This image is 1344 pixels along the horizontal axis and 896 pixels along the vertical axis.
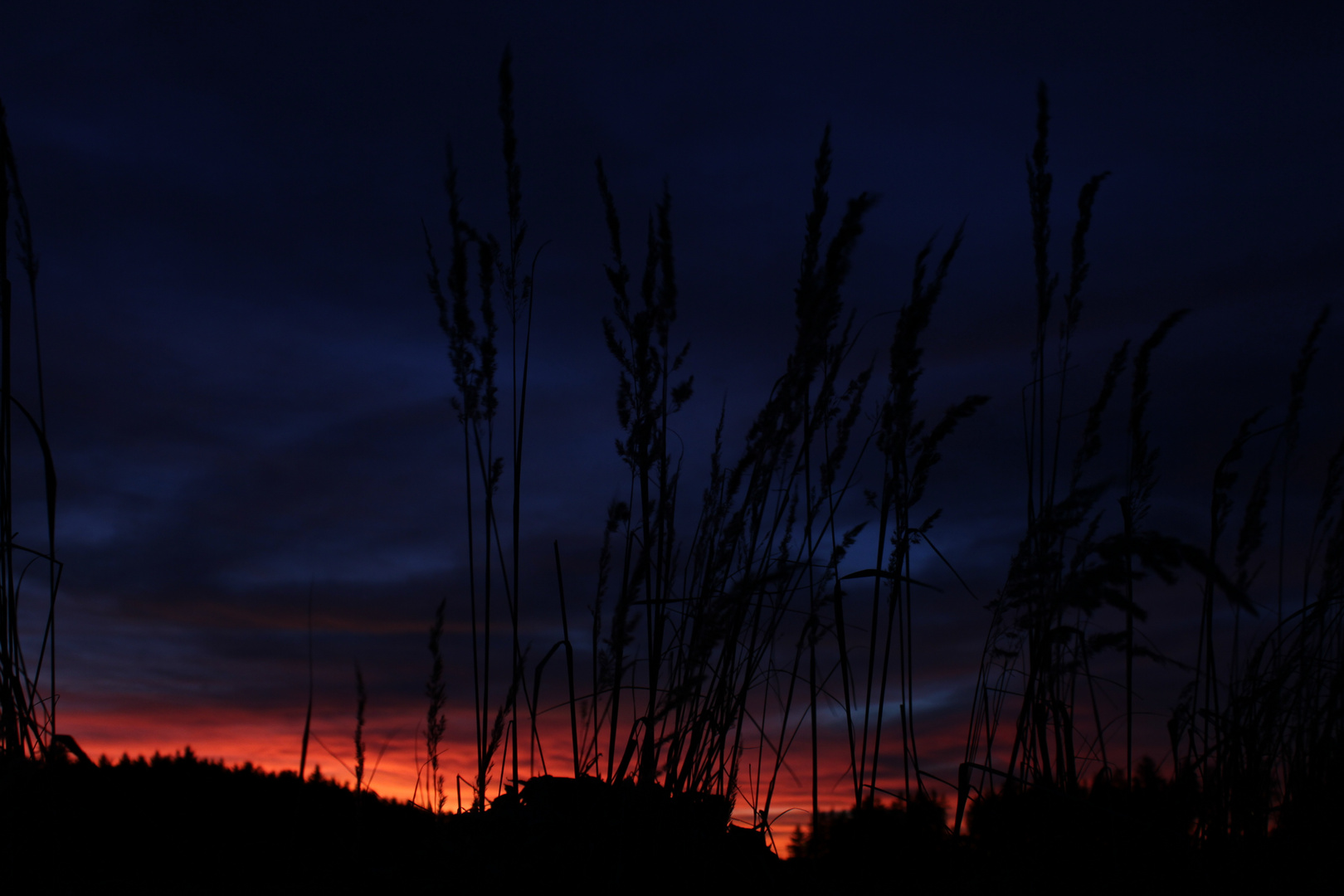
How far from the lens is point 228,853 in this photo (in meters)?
2.89

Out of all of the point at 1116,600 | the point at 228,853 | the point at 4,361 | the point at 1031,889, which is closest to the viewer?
the point at 1116,600

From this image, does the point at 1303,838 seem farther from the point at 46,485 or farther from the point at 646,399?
the point at 46,485

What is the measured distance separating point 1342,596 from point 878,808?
1.70 meters

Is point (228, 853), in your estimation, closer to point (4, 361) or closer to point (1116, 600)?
point (4, 361)

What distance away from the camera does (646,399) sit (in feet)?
6.45

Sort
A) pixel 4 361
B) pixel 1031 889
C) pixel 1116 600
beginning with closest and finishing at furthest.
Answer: pixel 1116 600
pixel 1031 889
pixel 4 361

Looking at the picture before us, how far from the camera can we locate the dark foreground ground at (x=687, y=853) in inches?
75.8

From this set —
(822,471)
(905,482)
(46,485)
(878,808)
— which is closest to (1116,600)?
(905,482)

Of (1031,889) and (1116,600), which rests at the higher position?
(1116,600)

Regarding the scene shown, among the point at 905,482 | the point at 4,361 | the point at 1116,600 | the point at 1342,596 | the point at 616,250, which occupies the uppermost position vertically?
the point at 616,250

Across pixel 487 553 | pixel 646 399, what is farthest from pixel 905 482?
pixel 487 553

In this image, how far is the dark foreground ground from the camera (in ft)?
6.31

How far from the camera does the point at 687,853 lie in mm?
1948

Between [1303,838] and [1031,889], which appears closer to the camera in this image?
[1031,889]
